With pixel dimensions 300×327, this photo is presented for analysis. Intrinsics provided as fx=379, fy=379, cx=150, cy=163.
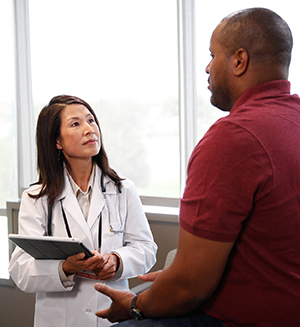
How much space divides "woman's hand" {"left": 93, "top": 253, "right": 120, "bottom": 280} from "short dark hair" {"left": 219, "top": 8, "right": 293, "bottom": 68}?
1.04 m

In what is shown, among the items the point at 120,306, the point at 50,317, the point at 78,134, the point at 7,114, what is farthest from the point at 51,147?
the point at 7,114

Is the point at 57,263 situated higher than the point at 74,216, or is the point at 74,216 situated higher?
the point at 74,216

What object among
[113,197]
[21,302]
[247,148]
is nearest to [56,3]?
[113,197]

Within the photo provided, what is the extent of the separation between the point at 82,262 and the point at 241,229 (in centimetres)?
90

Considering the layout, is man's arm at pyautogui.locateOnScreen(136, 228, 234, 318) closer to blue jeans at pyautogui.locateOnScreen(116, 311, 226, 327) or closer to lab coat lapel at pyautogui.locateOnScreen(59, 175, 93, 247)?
blue jeans at pyautogui.locateOnScreen(116, 311, 226, 327)

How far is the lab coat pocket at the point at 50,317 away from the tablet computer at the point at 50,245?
0.95ft

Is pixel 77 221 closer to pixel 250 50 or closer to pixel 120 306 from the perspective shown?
pixel 120 306

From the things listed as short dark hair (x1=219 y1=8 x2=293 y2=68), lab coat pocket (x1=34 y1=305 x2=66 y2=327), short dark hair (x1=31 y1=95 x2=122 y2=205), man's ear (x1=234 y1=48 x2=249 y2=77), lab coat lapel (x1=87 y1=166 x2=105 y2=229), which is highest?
short dark hair (x1=219 y1=8 x2=293 y2=68)

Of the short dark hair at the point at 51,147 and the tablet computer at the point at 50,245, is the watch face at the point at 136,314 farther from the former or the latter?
the short dark hair at the point at 51,147

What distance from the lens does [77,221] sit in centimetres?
175

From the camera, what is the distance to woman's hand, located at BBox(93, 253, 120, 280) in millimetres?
1626

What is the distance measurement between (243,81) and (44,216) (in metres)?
1.17

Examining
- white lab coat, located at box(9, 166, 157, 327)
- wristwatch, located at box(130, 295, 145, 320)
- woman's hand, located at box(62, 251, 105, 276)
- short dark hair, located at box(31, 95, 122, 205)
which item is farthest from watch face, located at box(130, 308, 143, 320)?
short dark hair, located at box(31, 95, 122, 205)

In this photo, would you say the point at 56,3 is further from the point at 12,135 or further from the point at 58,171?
the point at 58,171
